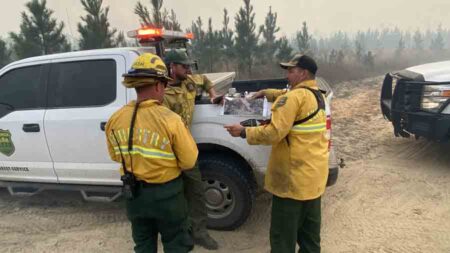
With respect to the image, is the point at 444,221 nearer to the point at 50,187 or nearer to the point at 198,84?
the point at 198,84

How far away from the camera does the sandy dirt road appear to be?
3.58 metres

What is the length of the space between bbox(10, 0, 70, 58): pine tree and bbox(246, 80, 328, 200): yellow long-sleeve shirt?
35.7ft

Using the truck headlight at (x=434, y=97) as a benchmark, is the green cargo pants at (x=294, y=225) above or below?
below

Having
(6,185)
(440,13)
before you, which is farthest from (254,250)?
(440,13)

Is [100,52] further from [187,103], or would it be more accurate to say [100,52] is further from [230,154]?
[230,154]

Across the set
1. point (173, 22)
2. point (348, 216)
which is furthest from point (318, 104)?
point (173, 22)

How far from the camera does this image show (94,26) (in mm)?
11531

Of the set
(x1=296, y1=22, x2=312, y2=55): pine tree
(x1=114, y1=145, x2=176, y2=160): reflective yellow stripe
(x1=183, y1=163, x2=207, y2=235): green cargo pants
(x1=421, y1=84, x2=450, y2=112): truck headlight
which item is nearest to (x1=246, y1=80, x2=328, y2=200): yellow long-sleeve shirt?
(x1=183, y1=163, x2=207, y2=235): green cargo pants

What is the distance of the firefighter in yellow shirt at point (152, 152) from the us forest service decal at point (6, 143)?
231cm

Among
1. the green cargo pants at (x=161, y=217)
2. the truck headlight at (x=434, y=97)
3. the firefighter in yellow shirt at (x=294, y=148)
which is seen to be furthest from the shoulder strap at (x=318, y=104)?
the truck headlight at (x=434, y=97)

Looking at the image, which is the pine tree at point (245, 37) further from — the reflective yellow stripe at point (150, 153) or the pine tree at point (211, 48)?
the reflective yellow stripe at point (150, 153)

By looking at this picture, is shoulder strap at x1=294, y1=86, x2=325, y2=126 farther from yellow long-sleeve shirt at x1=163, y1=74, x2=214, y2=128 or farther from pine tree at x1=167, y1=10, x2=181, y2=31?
pine tree at x1=167, y1=10, x2=181, y2=31

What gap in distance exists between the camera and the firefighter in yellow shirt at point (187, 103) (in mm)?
3270

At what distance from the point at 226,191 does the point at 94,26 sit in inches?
371
